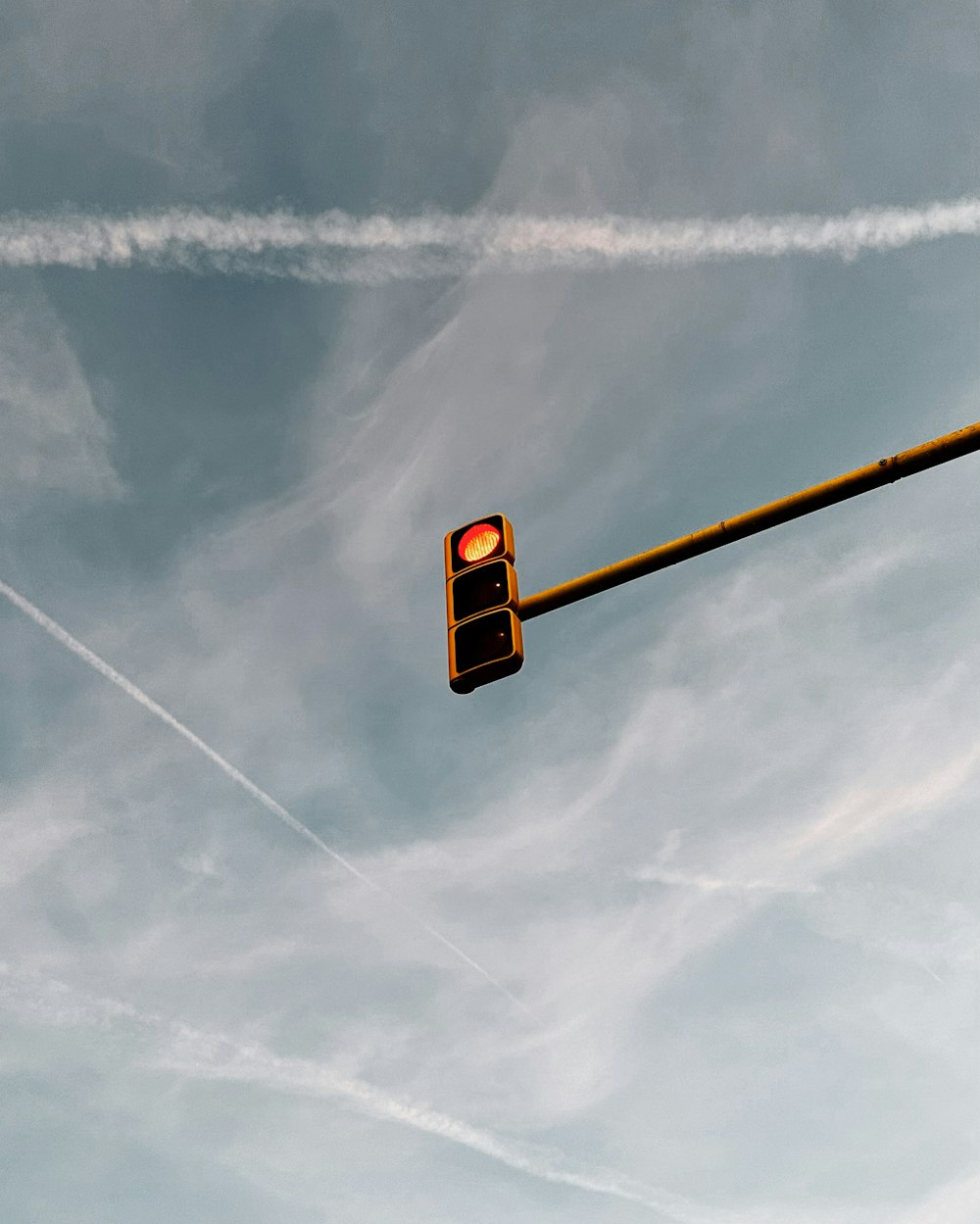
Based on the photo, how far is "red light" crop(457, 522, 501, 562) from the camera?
6.17 m

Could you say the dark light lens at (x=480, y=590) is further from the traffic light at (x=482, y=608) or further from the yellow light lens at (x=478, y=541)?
the yellow light lens at (x=478, y=541)

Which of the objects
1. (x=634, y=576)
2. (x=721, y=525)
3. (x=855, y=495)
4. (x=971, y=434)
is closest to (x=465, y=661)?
(x=634, y=576)

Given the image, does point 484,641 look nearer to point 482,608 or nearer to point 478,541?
point 482,608

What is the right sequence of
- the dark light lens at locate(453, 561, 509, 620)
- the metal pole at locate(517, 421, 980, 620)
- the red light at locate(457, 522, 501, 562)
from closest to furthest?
1. the metal pole at locate(517, 421, 980, 620)
2. the dark light lens at locate(453, 561, 509, 620)
3. the red light at locate(457, 522, 501, 562)

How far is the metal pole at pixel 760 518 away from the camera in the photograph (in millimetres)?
5020

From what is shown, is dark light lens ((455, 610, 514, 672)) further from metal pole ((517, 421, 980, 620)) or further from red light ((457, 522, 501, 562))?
red light ((457, 522, 501, 562))

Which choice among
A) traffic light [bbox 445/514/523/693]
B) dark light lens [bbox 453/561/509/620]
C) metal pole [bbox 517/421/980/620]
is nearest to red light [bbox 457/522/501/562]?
traffic light [bbox 445/514/523/693]

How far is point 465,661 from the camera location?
5.87 metres

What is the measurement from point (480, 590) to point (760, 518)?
1.88 metres

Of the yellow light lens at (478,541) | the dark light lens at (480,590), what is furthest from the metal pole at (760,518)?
the yellow light lens at (478,541)

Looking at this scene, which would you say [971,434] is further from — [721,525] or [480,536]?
[480,536]

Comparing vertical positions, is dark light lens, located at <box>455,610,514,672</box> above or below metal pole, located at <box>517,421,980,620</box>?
below

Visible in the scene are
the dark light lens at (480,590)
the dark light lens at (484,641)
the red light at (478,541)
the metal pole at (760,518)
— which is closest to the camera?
the metal pole at (760,518)

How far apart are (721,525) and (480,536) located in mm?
1691
